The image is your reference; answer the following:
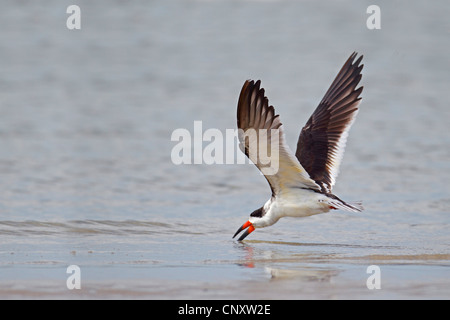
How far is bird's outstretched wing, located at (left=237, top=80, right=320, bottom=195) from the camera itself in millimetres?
6793

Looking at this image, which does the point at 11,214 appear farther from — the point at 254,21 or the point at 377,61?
the point at 254,21

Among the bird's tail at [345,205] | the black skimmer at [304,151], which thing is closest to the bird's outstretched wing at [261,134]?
the black skimmer at [304,151]

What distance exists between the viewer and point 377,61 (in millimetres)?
19250

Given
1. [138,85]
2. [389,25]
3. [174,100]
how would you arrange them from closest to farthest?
[174,100]
[138,85]
[389,25]

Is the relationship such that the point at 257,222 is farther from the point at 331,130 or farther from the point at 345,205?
the point at 331,130

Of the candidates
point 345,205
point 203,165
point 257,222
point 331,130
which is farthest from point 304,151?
point 203,165

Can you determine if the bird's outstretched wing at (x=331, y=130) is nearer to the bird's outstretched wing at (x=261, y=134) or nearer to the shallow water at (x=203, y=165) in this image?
the shallow water at (x=203, y=165)

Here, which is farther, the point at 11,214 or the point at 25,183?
the point at 25,183

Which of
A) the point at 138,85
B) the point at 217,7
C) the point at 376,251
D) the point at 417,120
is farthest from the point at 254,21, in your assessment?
the point at 376,251

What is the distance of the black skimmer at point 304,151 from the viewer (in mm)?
6879

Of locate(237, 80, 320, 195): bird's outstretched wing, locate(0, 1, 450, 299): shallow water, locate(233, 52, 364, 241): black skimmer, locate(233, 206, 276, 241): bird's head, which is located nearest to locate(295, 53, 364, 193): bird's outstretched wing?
locate(233, 52, 364, 241): black skimmer

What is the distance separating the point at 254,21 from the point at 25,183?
535 inches

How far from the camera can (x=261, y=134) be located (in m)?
6.95

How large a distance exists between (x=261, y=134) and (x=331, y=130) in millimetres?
2051
